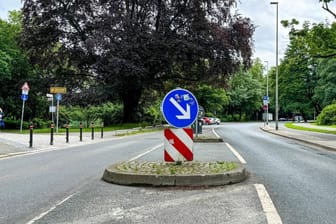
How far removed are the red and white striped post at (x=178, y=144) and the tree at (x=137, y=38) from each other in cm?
2625

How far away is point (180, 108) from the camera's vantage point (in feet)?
30.2

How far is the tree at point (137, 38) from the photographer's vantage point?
36.1 meters

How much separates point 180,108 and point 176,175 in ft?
5.90

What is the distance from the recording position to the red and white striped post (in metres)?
9.07

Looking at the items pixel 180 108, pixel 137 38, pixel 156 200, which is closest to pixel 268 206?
pixel 156 200

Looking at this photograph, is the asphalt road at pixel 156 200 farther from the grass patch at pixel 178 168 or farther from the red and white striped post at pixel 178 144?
the red and white striped post at pixel 178 144

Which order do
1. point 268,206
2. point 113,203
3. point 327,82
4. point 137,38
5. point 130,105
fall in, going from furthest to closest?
point 327,82 < point 130,105 < point 137,38 < point 113,203 < point 268,206

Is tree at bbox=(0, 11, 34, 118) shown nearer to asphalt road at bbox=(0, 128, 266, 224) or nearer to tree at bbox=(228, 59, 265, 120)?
asphalt road at bbox=(0, 128, 266, 224)

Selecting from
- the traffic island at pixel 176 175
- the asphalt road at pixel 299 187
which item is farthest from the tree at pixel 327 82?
the traffic island at pixel 176 175

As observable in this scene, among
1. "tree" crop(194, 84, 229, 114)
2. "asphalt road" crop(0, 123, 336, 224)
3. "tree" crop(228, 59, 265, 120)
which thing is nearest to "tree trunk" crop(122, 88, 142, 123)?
"tree" crop(194, 84, 229, 114)

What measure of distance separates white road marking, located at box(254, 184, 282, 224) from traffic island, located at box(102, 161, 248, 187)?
26.1 inches

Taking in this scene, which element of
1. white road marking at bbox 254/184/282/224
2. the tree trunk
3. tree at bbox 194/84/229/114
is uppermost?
tree at bbox 194/84/229/114

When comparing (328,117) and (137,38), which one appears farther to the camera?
(328,117)

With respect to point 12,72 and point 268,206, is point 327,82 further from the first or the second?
point 268,206
